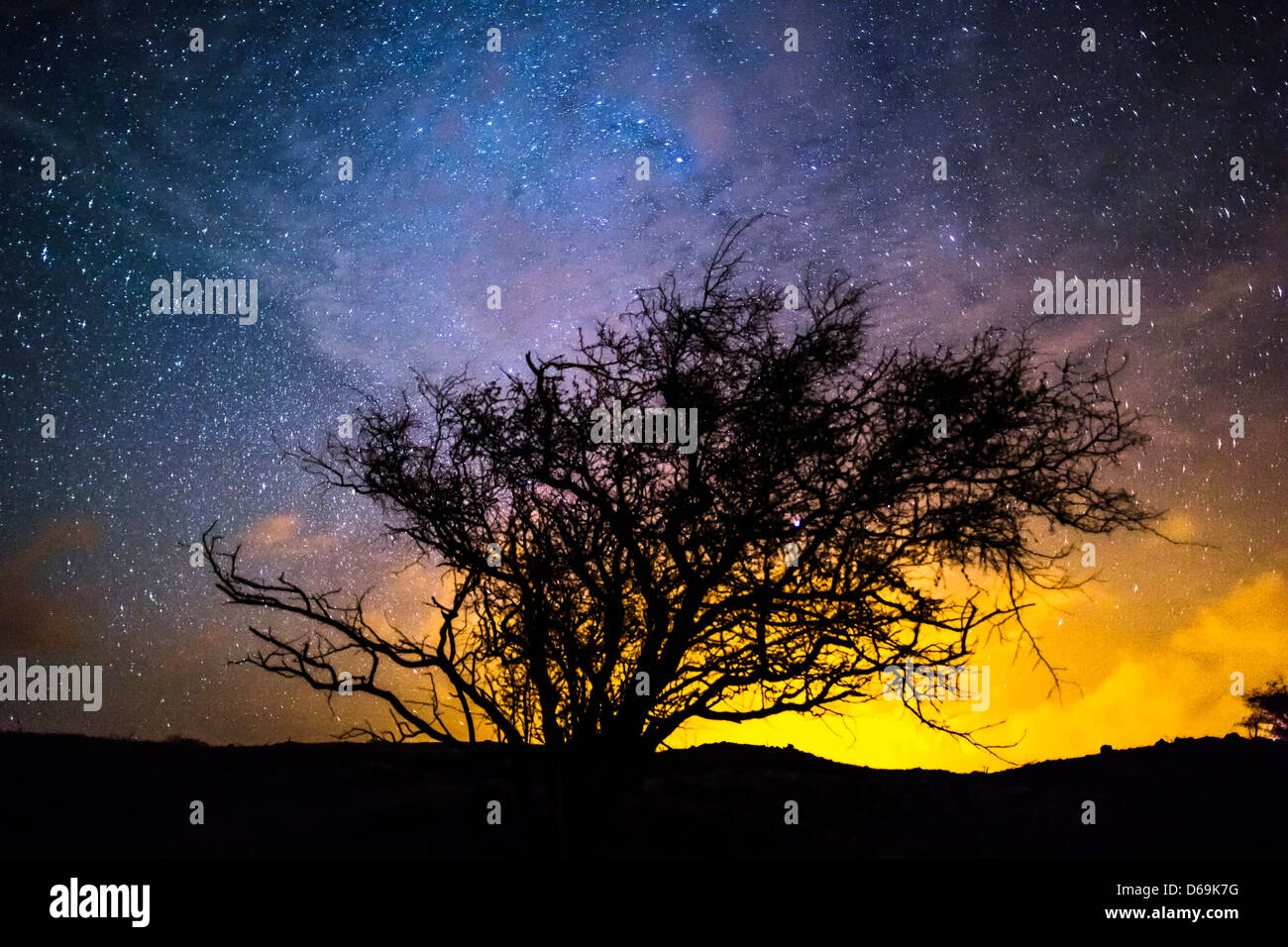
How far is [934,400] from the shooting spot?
7.03m

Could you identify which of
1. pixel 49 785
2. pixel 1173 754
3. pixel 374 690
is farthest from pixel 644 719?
pixel 49 785

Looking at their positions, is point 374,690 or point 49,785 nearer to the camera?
point 374,690

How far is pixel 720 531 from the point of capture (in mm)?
6977

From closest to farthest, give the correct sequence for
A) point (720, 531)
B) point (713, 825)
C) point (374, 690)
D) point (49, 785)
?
1. point (720, 531)
2. point (374, 690)
3. point (713, 825)
4. point (49, 785)

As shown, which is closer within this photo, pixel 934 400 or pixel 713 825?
pixel 934 400

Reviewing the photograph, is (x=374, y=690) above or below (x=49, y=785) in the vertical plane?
above
